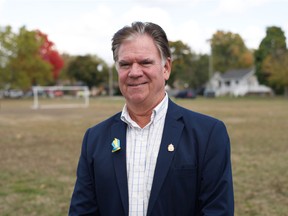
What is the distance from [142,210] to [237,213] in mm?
3493

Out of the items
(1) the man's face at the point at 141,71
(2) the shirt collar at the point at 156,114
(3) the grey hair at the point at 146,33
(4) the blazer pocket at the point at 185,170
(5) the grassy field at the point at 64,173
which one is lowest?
(5) the grassy field at the point at 64,173

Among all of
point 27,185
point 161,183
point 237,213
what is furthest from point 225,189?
point 27,185

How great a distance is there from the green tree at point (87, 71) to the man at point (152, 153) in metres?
70.9

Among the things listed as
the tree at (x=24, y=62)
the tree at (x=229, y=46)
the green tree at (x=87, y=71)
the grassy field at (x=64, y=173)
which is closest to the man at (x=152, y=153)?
the grassy field at (x=64, y=173)

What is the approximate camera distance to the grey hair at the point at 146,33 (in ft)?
6.51

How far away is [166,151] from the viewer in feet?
6.48

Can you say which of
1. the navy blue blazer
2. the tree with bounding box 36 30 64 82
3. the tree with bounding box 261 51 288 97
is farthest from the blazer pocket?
the tree with bounding box 36 30 64 82

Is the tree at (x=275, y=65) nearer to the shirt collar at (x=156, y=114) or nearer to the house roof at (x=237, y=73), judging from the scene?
the shirt collar at (x=156, y=114)

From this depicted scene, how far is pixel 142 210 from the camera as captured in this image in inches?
79.3

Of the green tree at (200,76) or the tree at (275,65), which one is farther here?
the green tree at (200,76)

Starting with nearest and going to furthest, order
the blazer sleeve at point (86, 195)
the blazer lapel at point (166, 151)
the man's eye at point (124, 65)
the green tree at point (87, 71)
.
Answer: the blazer lapel at point (166, 151), the man's eye at point (124, 65), the blazer sleeve at point (86, 195), the green tree at point (87, 71)

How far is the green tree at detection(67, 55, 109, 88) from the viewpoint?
7375 centimetres

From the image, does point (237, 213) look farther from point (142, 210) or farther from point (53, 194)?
point (142, 210)

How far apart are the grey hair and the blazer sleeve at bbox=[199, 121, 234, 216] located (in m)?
0.49
